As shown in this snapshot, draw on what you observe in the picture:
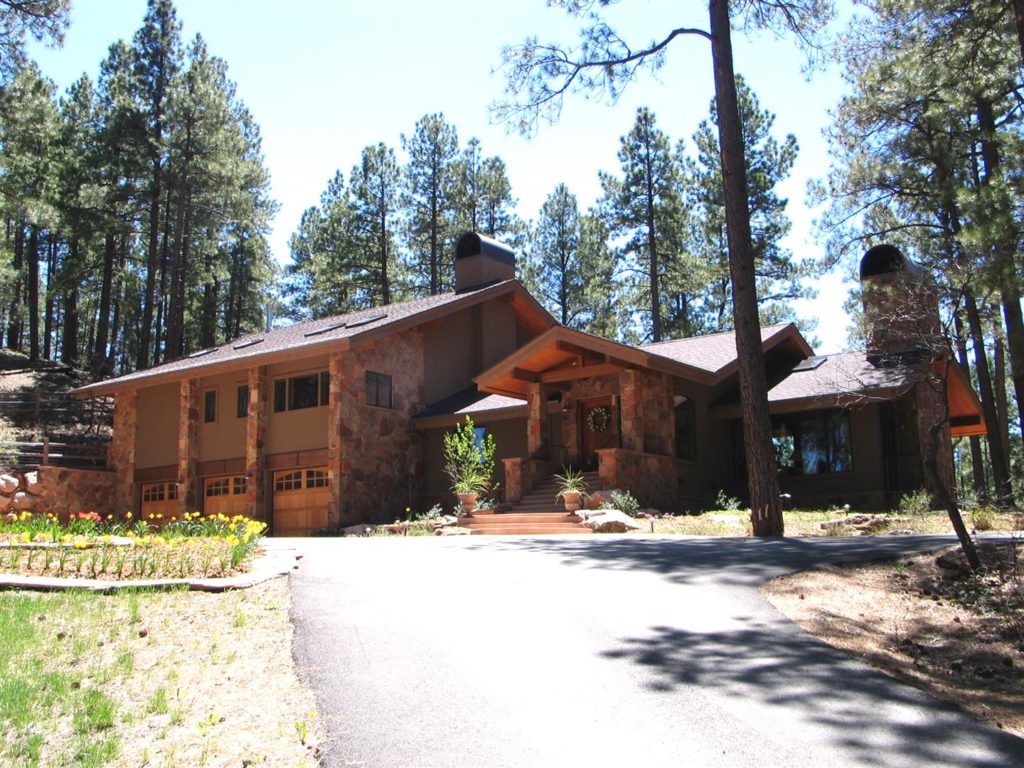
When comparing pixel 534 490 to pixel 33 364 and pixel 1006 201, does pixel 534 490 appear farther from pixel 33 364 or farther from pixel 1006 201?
pixel 33 364

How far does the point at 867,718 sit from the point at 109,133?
31480mm

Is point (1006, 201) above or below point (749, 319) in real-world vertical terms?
Answer: above

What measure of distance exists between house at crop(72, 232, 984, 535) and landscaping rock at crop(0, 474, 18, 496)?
99.7 inches

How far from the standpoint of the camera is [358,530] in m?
17.9

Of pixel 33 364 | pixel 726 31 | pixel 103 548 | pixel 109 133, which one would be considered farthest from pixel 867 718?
pixel 33 364

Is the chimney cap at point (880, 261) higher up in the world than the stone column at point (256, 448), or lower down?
higher up

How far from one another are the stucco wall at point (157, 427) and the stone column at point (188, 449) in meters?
0.76

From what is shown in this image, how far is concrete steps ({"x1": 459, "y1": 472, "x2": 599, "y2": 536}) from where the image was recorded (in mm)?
15788

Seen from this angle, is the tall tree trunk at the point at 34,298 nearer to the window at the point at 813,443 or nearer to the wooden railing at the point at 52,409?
the wooden railing at the point at 52,409

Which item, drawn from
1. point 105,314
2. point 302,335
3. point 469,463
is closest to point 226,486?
point 302,335

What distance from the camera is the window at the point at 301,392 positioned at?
66.4 feet

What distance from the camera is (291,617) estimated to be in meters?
6.75

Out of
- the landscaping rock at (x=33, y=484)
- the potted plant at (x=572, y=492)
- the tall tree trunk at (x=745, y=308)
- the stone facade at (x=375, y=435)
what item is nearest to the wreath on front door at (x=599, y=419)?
the potted plant at (x=572, y=492)

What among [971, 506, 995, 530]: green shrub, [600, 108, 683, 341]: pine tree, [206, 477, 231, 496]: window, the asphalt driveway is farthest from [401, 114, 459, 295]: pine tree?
the asphalt driveway
